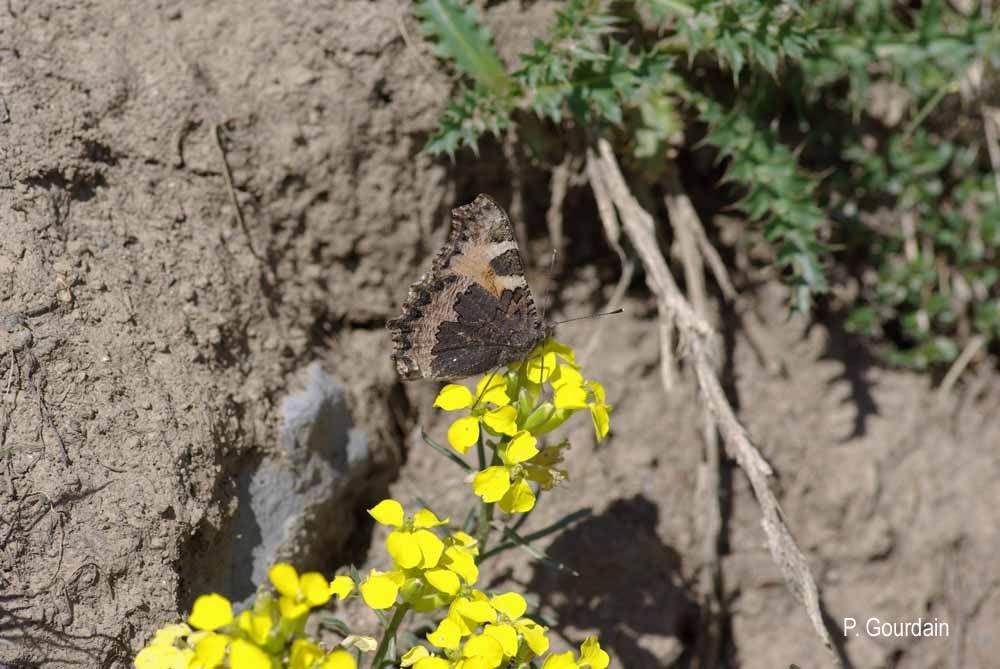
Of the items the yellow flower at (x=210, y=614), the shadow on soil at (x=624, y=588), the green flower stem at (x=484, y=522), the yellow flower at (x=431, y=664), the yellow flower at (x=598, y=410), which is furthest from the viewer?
the shadow on soil at (x=624, y=588)

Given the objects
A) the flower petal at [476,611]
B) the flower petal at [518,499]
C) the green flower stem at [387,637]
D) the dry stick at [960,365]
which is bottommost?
the dry stick at [960,365]

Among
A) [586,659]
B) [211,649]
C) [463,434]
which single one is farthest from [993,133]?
[211,649]

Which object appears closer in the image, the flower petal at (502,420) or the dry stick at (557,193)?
the flower petal at (502,420)

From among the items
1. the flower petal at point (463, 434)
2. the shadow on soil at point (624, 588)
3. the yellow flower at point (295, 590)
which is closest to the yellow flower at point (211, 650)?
the yellow flower at point (295, 590)

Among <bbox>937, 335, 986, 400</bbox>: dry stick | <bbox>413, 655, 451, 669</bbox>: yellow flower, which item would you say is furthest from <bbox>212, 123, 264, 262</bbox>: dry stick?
<bbox>937, 335, 986, 400</bbox>: dry stick

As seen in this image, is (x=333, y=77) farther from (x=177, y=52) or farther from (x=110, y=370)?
(x=110, y=370)

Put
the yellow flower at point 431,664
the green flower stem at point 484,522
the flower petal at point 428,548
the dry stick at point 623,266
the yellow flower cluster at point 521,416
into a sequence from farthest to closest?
the dry stick at point 623,266 → the green flower stem at point 484,522 → the yellow flower cluster at point 521,416 → the flower petal at point 428,548 → the yellow flower at point 431,664

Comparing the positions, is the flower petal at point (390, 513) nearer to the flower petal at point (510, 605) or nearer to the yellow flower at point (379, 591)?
the yellow flower at point (379, 591)

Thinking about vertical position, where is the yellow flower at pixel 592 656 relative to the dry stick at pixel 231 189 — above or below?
below
